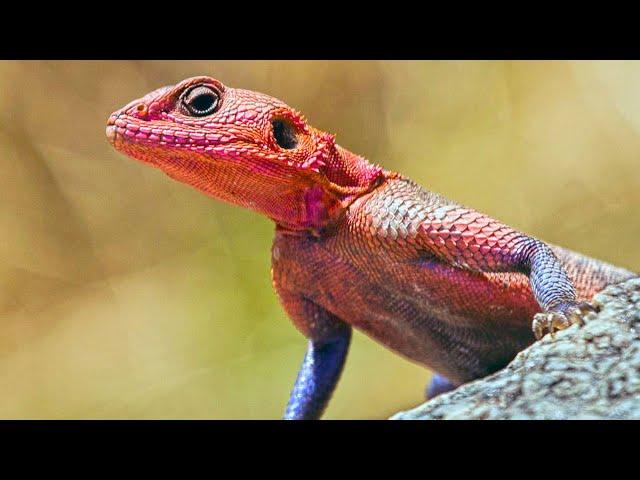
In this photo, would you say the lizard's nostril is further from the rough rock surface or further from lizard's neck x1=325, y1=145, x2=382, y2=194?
the rough rock surface

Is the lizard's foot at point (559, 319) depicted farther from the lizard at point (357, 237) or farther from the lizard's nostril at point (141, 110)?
the lizard's nostril at point (141, 110)

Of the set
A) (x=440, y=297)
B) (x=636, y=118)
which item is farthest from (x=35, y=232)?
(x=636, y=118)

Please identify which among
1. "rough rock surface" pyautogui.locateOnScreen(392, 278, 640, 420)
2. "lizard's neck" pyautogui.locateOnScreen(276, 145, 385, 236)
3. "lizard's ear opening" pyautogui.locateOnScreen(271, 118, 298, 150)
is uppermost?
"lizard's ear opening" pyautogui.locateOnScreen(271, 118, 298, 150)

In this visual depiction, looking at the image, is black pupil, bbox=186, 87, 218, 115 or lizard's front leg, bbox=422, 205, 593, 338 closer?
lizard's front leg, bbox=422, 205, 593, 338

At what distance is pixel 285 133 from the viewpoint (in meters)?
2.24

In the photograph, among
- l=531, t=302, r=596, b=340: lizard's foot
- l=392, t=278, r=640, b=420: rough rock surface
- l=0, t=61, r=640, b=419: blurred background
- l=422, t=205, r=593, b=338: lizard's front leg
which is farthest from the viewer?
l=0, t=61, r=640, b=419: blurred background

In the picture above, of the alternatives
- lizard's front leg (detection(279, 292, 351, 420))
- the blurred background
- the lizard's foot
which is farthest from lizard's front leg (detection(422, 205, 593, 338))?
the blurred background

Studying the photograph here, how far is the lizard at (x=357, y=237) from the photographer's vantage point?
2.12m

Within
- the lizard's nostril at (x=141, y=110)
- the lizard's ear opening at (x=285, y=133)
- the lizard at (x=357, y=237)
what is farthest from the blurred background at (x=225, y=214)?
the lizard's nostril at (x=141, y=110)

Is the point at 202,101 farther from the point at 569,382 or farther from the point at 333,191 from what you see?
the point at 569,382

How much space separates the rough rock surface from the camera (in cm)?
146

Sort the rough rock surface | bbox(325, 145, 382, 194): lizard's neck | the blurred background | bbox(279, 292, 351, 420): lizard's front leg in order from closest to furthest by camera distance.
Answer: the rough rock surface → bbox(325, 145, 382, 194): lizard's neck → bbox(279, 292, 351, 420): lizard's front leg → the blurred background

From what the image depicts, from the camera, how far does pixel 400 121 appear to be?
545 cm

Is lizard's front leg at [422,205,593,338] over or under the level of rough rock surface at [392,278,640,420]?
over
